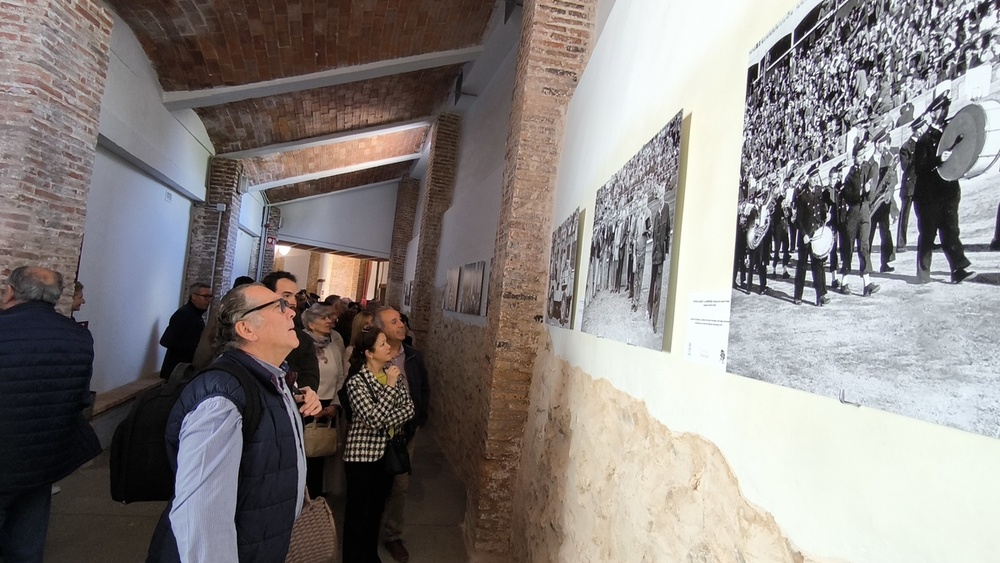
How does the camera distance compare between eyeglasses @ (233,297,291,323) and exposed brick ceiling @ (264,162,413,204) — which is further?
exposed brick ceiling @ (264,162,413,204)

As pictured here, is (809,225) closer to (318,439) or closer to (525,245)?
(525,245)

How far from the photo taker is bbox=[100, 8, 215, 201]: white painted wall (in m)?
5.80

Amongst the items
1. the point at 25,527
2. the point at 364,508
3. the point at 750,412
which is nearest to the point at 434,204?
the point at 364,508

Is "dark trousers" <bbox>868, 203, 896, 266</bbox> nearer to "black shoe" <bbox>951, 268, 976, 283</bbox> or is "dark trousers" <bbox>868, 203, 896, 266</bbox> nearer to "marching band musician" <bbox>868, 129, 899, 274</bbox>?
"marching band musician" <bbox>868, 129, 899, 274</bbox>

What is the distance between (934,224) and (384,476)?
3.48m

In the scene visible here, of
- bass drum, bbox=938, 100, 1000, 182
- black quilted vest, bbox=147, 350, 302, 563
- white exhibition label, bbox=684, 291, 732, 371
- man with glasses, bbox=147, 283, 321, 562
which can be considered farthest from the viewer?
black quilted vest, bbox=147, 350, 302, 563

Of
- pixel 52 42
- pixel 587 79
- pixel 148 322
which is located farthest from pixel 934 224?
pixel 148 322

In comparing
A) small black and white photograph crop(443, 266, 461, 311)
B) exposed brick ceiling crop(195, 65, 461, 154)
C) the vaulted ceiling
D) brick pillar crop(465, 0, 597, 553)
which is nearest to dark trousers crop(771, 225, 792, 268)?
brick pillar crop(465, 0, 597, 553)

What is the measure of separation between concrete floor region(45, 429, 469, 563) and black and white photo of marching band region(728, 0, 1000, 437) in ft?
13.2

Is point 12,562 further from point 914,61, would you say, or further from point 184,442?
point 914,61

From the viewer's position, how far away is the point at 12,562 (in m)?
3.11

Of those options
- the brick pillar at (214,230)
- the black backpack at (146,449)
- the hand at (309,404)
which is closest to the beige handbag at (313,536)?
the hand at (309,404)

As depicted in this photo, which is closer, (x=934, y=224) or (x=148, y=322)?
(x=934, y=224)

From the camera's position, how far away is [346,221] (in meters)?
17.6
